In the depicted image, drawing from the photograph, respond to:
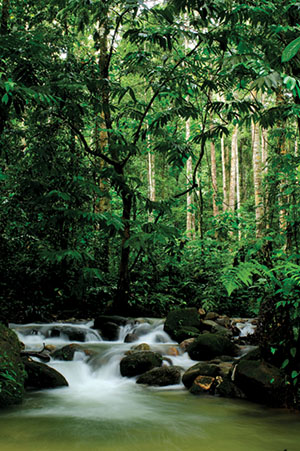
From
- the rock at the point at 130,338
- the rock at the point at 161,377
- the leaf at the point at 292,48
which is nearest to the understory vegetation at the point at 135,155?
the rock at the point at 130,338

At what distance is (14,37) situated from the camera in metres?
5.12

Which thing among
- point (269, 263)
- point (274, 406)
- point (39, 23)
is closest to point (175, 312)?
point (269, 263)

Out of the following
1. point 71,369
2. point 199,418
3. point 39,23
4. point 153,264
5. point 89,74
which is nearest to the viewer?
point 199,418

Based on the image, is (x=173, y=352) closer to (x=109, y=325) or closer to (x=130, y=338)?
(x=130, y=338)

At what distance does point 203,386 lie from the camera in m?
5.00

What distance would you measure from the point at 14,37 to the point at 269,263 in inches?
186

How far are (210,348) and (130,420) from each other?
2517mm

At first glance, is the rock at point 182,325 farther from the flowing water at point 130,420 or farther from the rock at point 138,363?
the flowing water at point 130,420

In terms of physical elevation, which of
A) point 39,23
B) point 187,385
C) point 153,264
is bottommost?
point 187,385

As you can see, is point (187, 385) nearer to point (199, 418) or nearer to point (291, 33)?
point (199, 418)

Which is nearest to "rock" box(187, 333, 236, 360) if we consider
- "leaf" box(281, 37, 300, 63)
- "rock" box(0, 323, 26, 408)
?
"rock" box(0, 323, 26, 408)

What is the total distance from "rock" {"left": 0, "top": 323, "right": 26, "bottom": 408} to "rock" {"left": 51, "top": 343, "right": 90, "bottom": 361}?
4.89ft

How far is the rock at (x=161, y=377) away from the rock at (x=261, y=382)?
1.00 metres

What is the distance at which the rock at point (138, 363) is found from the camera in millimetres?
5797
